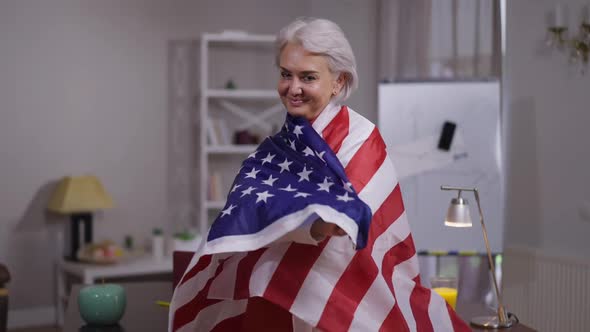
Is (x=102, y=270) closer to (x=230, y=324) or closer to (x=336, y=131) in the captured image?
(x=230, y=324)

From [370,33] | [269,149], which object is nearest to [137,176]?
[370,33]

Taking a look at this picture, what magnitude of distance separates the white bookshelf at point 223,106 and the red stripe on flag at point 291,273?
3.79m

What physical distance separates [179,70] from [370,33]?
135 cm

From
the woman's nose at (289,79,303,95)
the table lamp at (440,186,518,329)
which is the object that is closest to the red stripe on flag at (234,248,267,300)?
the woman's nose at (289,79,303,95)

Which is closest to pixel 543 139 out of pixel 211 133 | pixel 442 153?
pixel 442 153

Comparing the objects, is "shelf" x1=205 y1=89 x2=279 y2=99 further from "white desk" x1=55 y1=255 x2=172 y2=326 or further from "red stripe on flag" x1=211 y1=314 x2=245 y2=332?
"red stripe on flag" x1=211 y1=314 x2=245 y2=332

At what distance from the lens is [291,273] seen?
1.66 m

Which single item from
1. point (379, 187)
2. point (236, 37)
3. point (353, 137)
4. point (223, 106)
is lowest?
point (379, 187)

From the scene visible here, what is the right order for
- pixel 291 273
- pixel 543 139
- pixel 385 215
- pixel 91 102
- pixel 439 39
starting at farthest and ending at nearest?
pixel 91 102 < pixel 439 39 < pixel 543 139 < pixel 385 215 < pixel 291 273

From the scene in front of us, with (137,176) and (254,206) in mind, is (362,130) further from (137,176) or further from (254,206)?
(137,176)

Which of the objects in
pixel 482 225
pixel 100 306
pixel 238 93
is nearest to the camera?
pixel 100 306

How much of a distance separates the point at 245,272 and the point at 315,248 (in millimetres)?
157

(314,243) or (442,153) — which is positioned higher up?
(442,153)

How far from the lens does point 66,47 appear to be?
5.41 m
